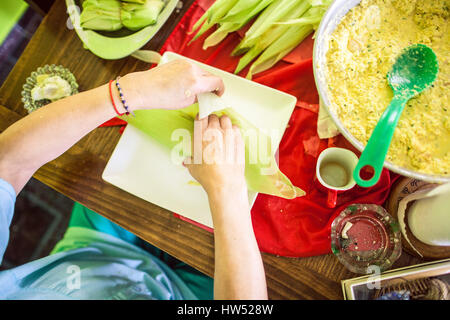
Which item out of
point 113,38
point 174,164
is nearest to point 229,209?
point 174,164

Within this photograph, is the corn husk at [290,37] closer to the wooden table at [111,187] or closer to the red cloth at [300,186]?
the red cloth at [300,186]

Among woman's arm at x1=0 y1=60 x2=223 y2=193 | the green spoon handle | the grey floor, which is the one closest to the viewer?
the green spoon handle

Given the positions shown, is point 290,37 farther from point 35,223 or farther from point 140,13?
point 35,223

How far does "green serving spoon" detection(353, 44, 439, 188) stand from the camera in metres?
0.54

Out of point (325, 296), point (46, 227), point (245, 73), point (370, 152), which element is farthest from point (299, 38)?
point (46, 227)

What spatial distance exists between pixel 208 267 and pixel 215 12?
0.65 m

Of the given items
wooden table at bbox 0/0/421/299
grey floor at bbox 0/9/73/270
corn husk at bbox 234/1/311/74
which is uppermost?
corn husk at bbox 234/1/311/74

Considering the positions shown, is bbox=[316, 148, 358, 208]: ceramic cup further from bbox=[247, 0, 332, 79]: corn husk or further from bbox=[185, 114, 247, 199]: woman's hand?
bbox=[247, 0, 332, 79]: corn husk

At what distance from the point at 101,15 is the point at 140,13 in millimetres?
109

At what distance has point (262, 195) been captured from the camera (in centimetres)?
76

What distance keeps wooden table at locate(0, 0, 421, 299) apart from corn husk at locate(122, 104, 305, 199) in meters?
0.13

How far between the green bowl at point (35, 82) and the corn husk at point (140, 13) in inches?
8.3

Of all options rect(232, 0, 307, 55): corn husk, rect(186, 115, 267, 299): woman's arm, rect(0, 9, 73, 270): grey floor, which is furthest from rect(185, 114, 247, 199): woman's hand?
rect(0, 9, 73, 270): grey floor

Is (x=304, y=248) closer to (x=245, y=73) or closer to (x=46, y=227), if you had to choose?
(x=245, y=73)
